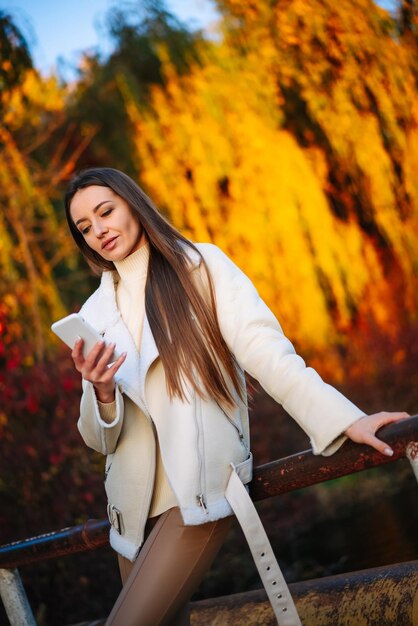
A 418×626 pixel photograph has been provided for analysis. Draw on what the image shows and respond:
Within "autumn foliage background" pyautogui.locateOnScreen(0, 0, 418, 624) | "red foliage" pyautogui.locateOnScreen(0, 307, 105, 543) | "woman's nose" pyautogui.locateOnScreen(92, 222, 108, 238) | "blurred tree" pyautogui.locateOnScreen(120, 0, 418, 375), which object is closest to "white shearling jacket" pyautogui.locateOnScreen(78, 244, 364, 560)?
"woman's nose" pyautogui.locateOnScreen(92, 222, 108, 238)

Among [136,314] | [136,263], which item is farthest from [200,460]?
[136,263]

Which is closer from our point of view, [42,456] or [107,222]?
[107,222]

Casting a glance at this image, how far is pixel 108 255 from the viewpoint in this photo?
6.15ft

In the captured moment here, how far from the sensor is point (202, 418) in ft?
5.37

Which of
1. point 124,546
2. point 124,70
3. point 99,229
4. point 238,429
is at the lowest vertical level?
point 124,546

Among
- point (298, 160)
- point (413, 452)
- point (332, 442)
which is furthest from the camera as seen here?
point (298, 160)

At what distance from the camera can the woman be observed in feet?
5.16

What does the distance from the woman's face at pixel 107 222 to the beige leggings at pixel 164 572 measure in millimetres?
680

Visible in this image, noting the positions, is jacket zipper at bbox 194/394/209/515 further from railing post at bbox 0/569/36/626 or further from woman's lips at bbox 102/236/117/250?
railing post at bbox 0/569/36/626

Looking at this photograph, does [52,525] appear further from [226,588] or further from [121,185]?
[121,185]

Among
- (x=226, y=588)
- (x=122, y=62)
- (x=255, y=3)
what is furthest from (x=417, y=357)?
(x=122, y=62)

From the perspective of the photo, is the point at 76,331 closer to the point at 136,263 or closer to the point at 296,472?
the point at 136,263

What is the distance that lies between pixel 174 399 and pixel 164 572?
38 centimetres

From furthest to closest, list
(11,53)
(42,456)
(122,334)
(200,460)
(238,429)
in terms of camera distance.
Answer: (11,53)
(42,456)
(122,334)
(238,429)
(200,460)
